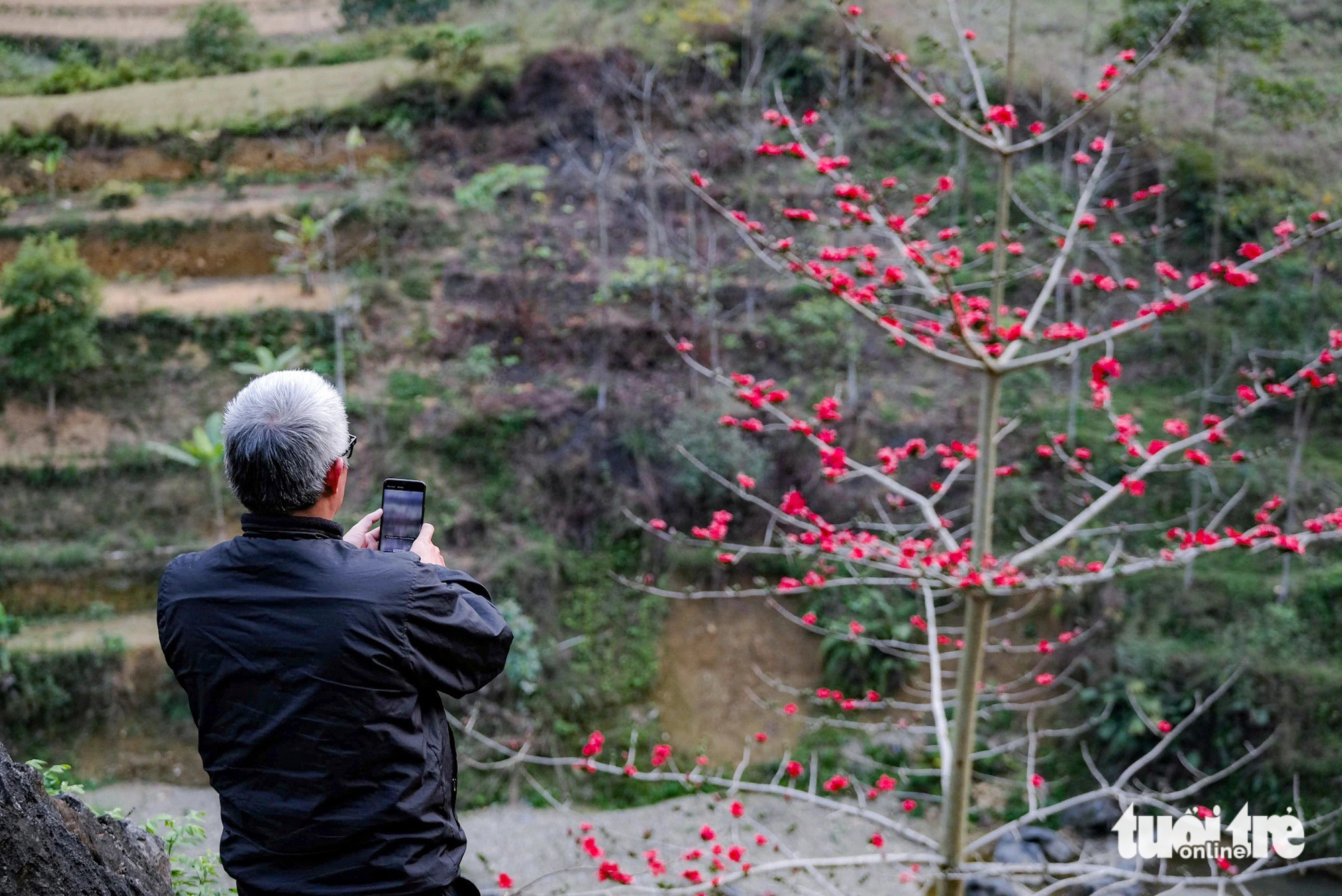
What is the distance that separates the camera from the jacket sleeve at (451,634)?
1330 millimetres

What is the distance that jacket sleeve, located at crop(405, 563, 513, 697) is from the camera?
1.33 m

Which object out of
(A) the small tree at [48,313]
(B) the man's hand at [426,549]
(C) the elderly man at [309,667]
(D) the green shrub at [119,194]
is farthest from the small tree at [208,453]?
(C) the elderly man at [309,667]

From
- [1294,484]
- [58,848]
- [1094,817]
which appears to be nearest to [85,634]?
[58,848]

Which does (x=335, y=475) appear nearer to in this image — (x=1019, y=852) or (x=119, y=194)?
(x=1019, y=852)

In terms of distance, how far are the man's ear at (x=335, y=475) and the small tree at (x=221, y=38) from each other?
438 inches

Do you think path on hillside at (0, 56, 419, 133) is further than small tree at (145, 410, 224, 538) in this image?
Yes

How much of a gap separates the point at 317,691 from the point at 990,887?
245 inches

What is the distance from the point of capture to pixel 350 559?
1.34 m

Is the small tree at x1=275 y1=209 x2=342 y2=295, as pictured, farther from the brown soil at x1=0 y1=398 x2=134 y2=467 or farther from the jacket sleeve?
the jacket sleeve

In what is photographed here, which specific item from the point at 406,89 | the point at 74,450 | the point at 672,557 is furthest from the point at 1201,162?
the point at 74,450

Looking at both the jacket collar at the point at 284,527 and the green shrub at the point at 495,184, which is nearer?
the jacket collar at the point at 284,527

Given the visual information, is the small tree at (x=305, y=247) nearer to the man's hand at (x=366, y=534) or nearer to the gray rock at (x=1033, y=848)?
the gray rock at (x=1033, y=848)

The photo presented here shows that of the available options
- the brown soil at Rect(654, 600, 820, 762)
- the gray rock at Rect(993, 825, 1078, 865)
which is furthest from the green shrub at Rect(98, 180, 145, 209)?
the gray rock at Rect(993, 825, 1078, 865)

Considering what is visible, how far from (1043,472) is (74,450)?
820 cm
